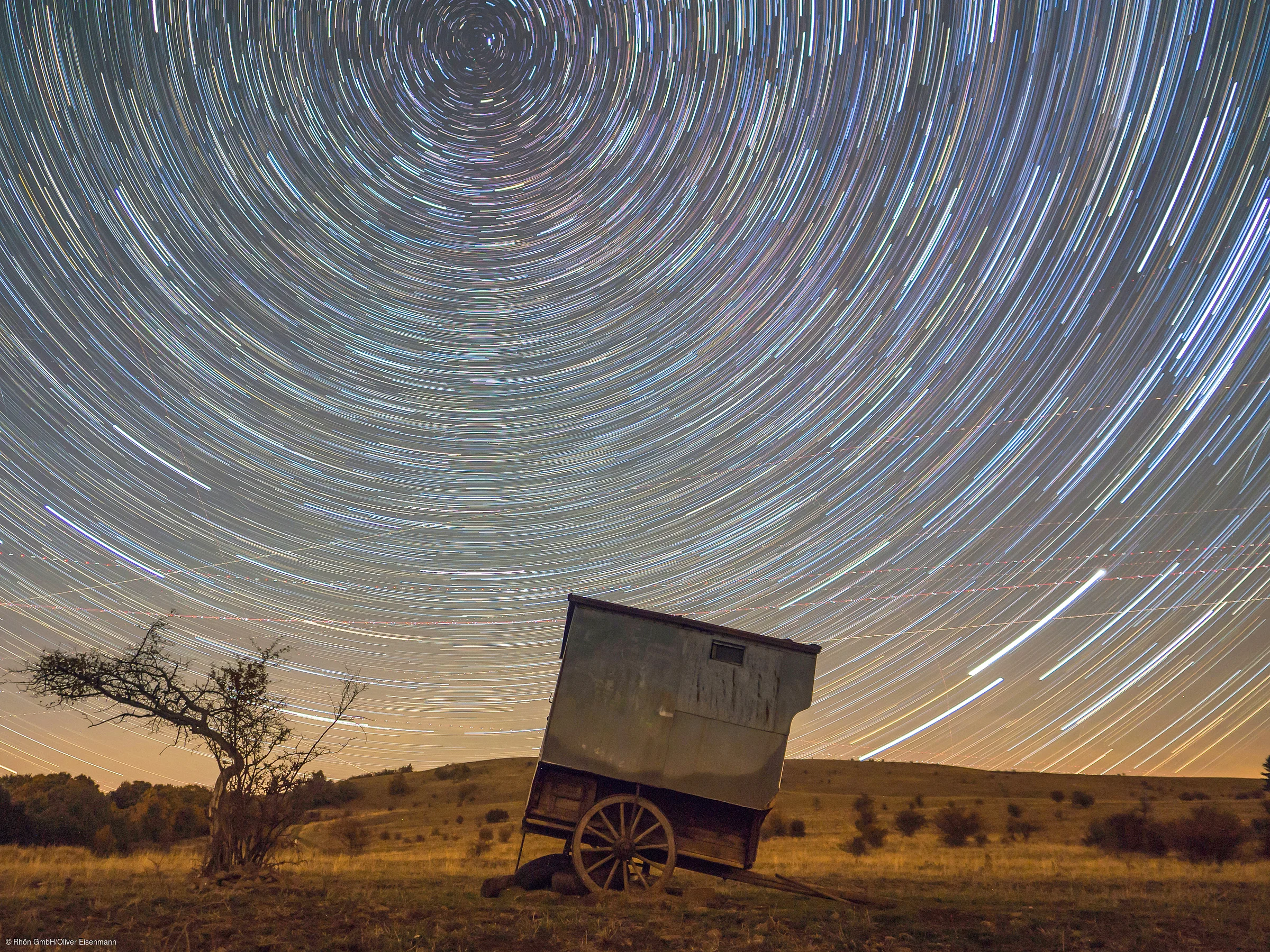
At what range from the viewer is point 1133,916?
1182cm

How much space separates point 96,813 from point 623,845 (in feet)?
102

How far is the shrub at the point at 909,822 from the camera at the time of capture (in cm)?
3394

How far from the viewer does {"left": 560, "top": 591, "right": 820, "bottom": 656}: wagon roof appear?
1443 cm

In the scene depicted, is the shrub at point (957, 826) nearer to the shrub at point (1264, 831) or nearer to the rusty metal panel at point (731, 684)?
the shrub at point (1264, 831)

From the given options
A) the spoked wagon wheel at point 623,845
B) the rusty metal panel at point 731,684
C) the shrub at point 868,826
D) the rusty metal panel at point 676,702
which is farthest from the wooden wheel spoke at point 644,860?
the shrub at point 868,826

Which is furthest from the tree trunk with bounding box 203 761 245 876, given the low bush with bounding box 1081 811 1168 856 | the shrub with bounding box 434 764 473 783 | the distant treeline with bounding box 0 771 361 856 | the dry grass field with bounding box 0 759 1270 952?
the shrub with bounding box 434 764 473 783

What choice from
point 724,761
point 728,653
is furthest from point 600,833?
point 728,653

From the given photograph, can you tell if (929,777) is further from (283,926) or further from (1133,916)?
(283,926)

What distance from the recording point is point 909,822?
114 ft

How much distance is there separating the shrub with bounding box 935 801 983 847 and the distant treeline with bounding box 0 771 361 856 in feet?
80.7

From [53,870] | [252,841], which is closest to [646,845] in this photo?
[252,841]

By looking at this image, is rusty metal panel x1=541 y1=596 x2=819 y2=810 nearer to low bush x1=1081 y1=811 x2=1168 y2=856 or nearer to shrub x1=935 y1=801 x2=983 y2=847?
shrub x1=935 y1=801 x2=983 y2=847

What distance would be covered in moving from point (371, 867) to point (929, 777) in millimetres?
52146

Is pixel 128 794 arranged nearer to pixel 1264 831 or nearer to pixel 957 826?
pixel 957 826
